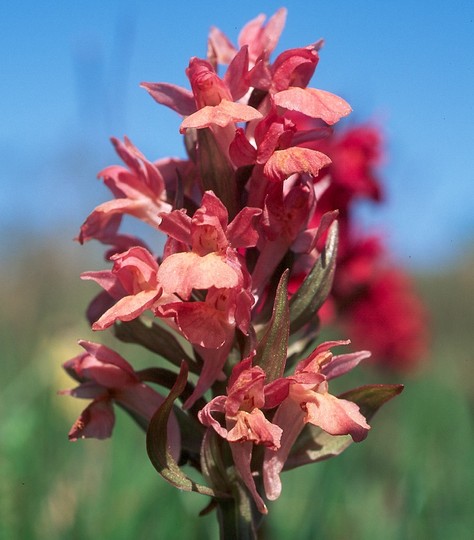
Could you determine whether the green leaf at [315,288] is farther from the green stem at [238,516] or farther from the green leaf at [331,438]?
the green stem at [238,516]

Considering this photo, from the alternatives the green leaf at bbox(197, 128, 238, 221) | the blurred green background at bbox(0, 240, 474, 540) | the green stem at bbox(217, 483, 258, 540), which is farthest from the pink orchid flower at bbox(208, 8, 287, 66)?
the blurred green background at bbox(0, 240, 474, 540)

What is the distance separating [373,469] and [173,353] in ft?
8.80

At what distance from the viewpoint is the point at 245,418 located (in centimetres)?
94

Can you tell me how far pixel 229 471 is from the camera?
1031 millimetres

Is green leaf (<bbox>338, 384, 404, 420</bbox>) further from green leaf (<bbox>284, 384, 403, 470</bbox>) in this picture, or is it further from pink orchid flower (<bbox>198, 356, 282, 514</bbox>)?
pink orchid flower (<bbox>198, 356, 282, 514</bbox>)

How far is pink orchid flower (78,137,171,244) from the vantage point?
3.74ft

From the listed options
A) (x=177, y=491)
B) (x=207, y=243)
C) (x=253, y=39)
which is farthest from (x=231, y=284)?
(x=177, y=491)

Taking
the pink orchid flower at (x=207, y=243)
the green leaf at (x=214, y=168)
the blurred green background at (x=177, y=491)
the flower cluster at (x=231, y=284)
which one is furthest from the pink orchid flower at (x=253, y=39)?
the blurred green background at (x=177, y=491)

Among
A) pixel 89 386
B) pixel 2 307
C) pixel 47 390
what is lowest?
pixel 2 307

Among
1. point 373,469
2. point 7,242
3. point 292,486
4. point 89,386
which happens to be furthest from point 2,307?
Answer: point 89,386

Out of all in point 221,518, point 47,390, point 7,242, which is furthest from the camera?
point 7,242

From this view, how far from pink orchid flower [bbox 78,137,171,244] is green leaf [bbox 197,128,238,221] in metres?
0.12

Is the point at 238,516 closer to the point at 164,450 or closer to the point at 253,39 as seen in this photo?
the point at 164,450

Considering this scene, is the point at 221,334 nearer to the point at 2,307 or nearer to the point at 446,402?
the point at 446,402
